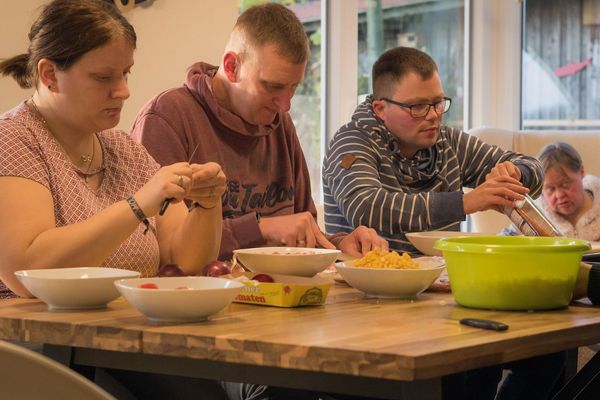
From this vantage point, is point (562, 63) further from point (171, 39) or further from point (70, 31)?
point (70, 31)

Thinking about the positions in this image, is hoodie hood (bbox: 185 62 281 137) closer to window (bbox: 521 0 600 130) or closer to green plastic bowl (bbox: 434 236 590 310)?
green plastic bowl (bbox: 434 236 590 310)

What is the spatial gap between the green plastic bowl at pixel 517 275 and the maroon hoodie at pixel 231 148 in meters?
0.78

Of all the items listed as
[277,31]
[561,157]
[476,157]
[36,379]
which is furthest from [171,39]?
[36,379]

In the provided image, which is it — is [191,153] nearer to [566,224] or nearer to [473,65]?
[566,224]

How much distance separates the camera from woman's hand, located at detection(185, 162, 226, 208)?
173 centimetres

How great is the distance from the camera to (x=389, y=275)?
A: 156 centimetres

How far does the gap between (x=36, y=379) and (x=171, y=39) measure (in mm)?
2259

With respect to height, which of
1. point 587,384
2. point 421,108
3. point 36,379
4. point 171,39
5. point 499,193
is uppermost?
point 171,39

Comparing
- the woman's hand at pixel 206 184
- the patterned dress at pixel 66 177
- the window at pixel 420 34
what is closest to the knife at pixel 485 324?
the woman's hand at pixel 206 184

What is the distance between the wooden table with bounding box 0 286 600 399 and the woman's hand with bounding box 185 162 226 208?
1.08 feet

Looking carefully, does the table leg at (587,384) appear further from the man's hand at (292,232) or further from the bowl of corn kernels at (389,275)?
the man's hand at (292,232)

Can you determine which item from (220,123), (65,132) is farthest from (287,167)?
(65,132)

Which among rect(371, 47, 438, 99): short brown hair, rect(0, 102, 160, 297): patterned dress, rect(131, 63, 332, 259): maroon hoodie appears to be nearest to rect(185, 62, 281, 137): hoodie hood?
rect(131, 63, 332, 259): maroon hoodie

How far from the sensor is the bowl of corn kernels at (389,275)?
1.57m
